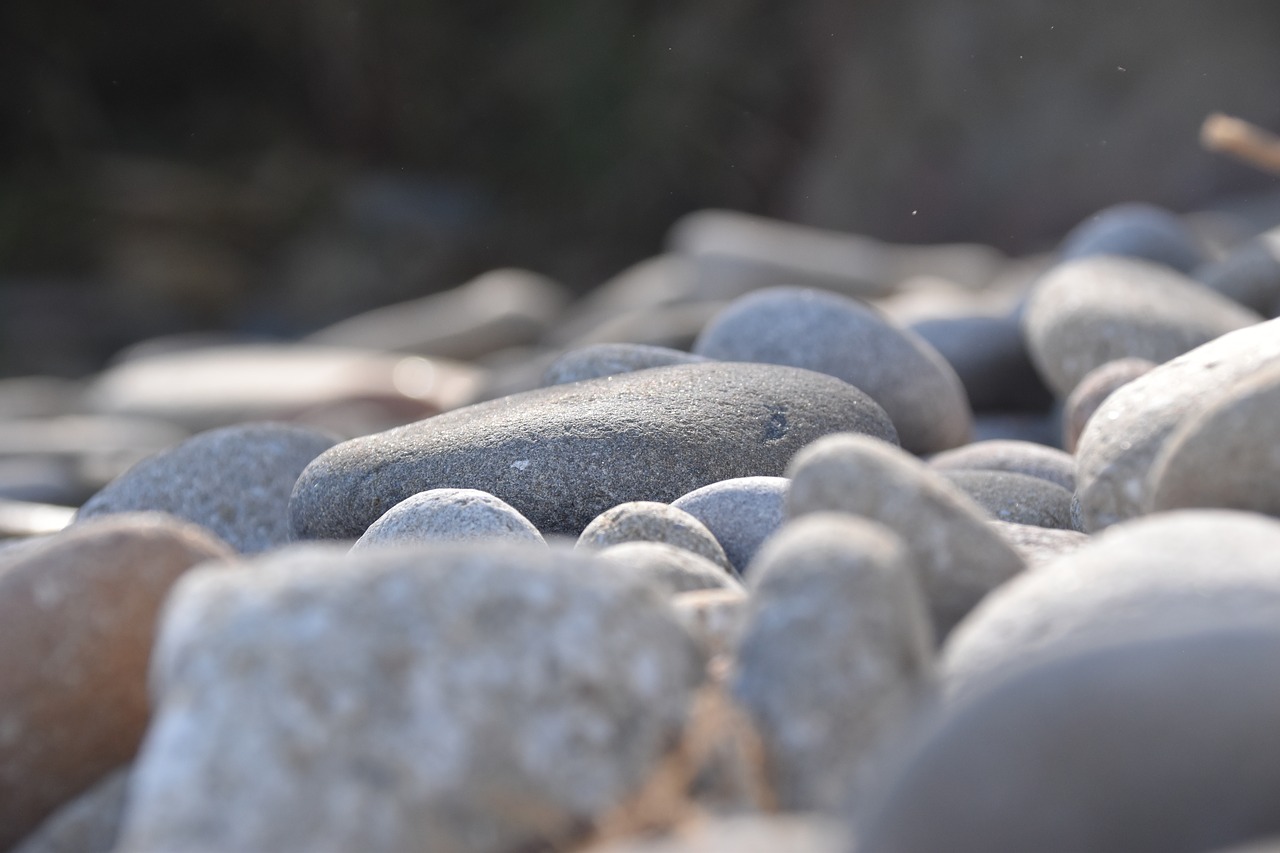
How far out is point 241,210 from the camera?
51.3ft

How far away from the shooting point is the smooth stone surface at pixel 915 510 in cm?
157

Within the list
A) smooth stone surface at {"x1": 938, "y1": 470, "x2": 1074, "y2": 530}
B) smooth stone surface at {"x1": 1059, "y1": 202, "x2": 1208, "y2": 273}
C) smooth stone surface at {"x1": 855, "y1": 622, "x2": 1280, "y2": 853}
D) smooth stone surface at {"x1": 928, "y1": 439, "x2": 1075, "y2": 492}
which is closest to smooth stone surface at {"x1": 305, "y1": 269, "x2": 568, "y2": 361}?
smooth stone surface at {"x1": 1059, "y1": 202, "x2": 1208, "y2": 273}

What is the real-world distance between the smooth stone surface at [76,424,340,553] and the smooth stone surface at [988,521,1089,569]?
4.88 ft

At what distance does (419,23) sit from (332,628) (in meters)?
15.2

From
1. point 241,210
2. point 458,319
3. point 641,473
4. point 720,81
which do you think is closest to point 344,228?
point 241,210

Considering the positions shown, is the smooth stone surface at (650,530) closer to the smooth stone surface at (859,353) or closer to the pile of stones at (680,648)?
the pile of stones at (680,648)

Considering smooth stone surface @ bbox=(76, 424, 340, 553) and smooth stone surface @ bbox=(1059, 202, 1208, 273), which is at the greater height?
smooth stone surface @ bbox=(76, 424, 340, 553)

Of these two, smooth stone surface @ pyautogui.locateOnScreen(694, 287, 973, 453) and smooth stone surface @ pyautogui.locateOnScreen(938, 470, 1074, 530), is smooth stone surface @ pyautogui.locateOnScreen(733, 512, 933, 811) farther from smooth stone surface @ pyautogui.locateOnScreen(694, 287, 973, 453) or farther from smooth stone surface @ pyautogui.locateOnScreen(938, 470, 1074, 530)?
smooth stone surface @ pyautogui.locateOnScreen(694, 287, 973, 453)

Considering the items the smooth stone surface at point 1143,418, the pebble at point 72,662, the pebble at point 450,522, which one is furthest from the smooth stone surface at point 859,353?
the pebble at point 72,662

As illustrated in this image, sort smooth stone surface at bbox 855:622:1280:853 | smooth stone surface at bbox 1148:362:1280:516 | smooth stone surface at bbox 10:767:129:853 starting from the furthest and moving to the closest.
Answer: smooth stone surface at bbox 1148:362:1280:516 → smooth stone surface at bbox 10:767:129:853 → smooth stone surface at bbox 855:622:1280:853

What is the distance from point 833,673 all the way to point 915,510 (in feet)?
1.02

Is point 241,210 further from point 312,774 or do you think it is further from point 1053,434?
point 312,774

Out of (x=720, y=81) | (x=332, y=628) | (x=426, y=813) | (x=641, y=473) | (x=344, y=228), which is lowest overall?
(x=344, y=228)

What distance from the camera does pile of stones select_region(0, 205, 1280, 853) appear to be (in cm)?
115
